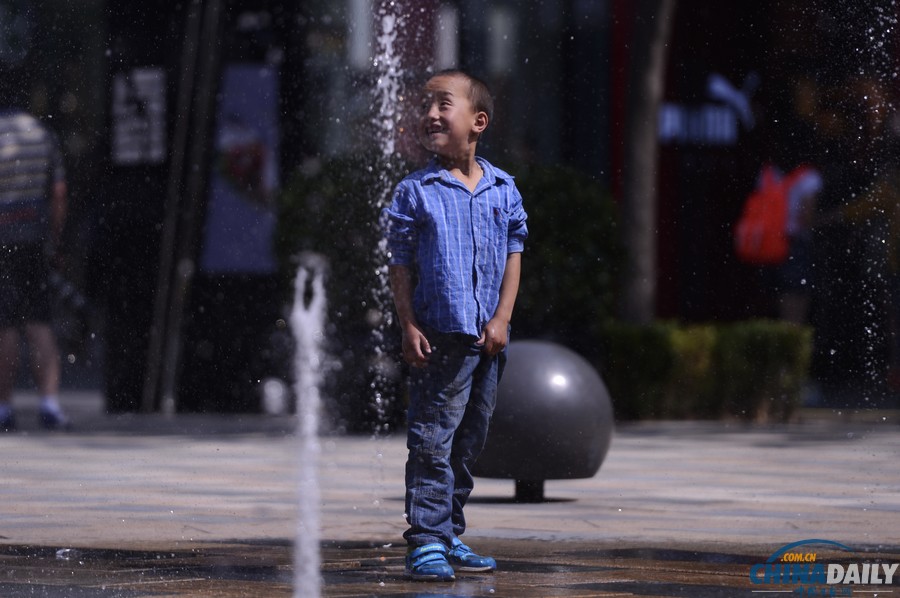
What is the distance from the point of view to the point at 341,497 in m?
7.62

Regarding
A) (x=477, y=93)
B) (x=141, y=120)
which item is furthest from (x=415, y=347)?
(x=141, y=120)

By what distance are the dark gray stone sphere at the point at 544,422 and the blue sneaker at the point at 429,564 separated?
230 centimetres

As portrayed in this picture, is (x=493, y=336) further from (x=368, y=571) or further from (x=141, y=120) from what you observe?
(x=141, y=120)

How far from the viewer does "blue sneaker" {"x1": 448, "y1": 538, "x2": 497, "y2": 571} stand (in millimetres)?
5070

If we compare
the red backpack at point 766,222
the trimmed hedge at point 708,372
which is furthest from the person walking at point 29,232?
the red backpack at point 766,222

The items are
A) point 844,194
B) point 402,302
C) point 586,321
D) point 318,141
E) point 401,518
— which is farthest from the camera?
point 844,194

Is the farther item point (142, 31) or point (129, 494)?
point (142, 31)

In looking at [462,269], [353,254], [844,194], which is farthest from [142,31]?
[462,269]

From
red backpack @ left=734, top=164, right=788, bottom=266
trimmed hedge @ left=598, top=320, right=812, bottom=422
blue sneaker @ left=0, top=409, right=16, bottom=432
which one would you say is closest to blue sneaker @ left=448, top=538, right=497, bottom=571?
blue sneaker @ left=0, top=409, right=16, bottom=432

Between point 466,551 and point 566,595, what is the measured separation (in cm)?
58

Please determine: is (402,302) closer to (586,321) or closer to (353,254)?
(353,254)

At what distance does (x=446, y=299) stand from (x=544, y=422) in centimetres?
241

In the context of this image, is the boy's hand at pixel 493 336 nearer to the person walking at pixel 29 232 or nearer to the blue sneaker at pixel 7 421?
the person walking at pixel 29 232

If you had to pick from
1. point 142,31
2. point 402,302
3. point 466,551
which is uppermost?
point 142,31
